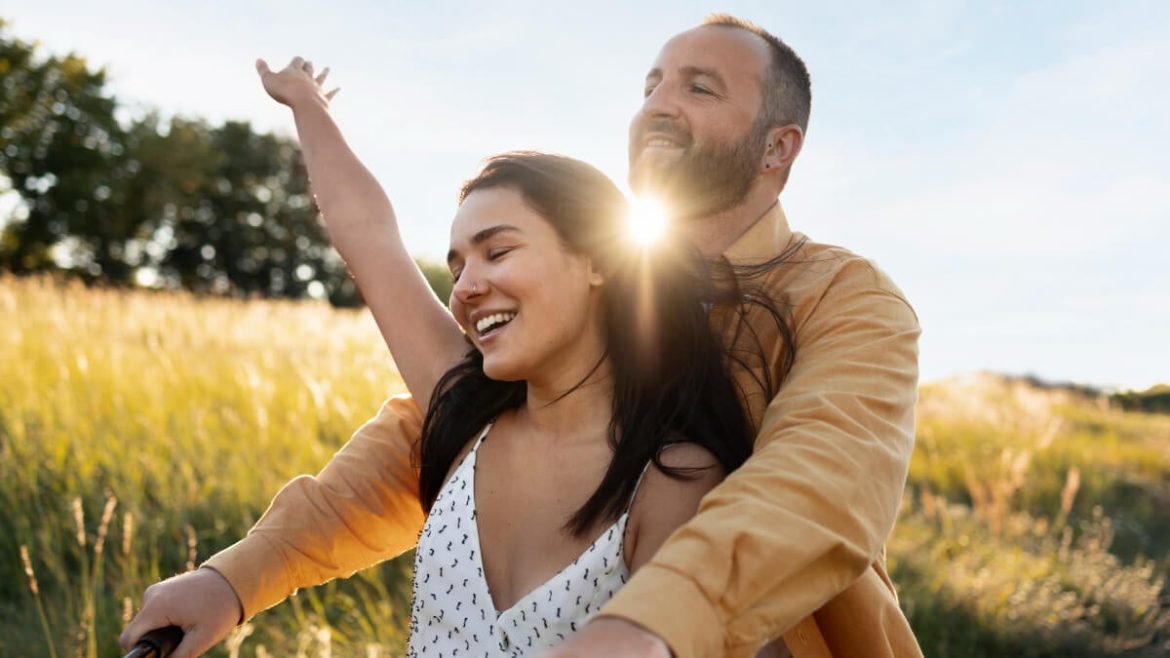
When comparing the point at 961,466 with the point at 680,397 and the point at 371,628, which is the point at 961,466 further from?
the point at 680,397

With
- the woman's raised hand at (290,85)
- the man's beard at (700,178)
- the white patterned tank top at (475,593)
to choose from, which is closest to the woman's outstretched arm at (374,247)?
the woman's raised hand at (290,85)

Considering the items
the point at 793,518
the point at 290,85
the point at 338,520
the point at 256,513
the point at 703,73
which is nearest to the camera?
the point at 793,518

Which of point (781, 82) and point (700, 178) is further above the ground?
point (781, 82)

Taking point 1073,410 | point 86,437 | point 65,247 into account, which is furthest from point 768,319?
point 65,247

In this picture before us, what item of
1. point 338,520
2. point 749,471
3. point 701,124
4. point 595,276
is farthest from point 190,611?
point 701,124

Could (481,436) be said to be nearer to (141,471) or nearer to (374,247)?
(374,247)

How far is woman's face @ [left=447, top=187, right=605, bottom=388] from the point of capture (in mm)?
1902

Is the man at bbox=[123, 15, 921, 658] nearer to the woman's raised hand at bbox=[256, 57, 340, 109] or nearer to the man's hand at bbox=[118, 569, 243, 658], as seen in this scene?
the man's hand at bbox=[118, 569, 243, 658]

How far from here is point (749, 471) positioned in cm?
158

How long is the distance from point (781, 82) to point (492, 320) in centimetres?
155

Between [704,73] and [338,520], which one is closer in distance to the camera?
[338,520]

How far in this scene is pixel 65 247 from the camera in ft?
107

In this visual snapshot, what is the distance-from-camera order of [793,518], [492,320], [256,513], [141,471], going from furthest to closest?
1. [141,471]
2. [256,513]
3. [492,320]
4. [793,518]

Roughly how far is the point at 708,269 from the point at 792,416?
55cm
